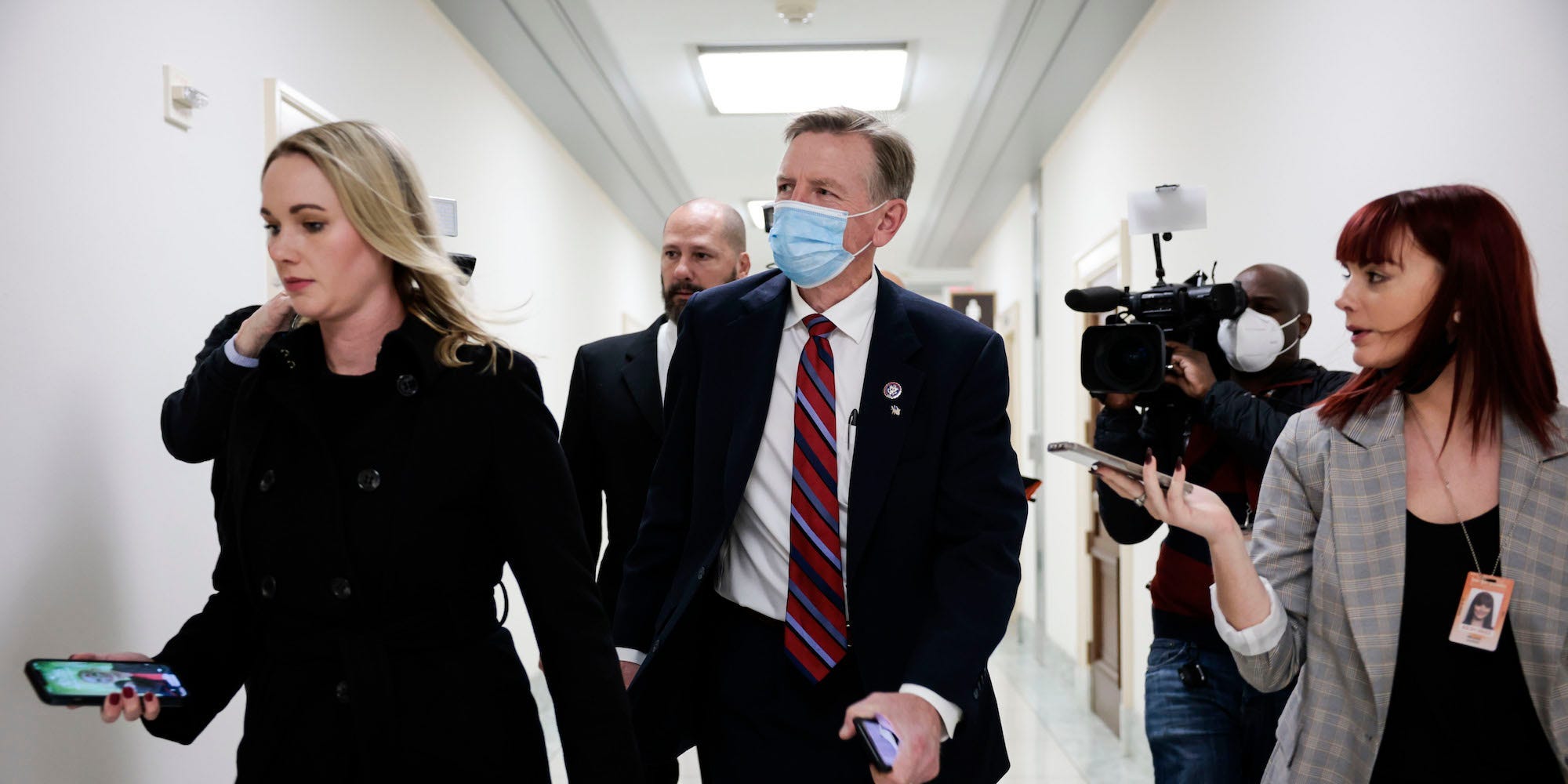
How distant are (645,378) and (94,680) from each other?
58.3 inches

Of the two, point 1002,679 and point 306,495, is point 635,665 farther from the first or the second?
point 1002,679

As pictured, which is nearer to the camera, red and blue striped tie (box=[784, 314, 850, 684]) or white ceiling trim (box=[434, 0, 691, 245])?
red and blue striped tie (box=[784, 314, 850, 684])

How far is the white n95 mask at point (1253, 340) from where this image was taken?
2.25m

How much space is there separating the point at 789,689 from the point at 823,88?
4761mm

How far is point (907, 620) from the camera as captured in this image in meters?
1.61

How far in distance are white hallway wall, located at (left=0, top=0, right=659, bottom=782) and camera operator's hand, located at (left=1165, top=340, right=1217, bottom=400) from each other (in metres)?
2.17

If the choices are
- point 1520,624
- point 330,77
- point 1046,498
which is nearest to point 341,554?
point 1520,624

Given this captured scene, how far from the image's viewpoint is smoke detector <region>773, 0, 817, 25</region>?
15.2 ft

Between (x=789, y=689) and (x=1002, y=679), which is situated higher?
(x=789, y=689)

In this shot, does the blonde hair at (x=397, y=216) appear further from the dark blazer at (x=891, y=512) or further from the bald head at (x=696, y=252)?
the bald head at (x=696, y=252)

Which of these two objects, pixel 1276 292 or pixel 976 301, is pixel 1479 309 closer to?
pixel 1276 292

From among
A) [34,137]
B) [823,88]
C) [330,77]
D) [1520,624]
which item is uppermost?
[823,88]

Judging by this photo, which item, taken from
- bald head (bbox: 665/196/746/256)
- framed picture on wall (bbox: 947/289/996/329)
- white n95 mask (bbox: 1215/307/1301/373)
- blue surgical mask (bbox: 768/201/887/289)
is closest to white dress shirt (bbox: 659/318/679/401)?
bald head (bbox: 665/196/746/256)

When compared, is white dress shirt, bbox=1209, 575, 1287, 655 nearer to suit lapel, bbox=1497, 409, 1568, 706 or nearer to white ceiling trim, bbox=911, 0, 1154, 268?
suit lapel, bbox=1497, 409, 1568, 706
